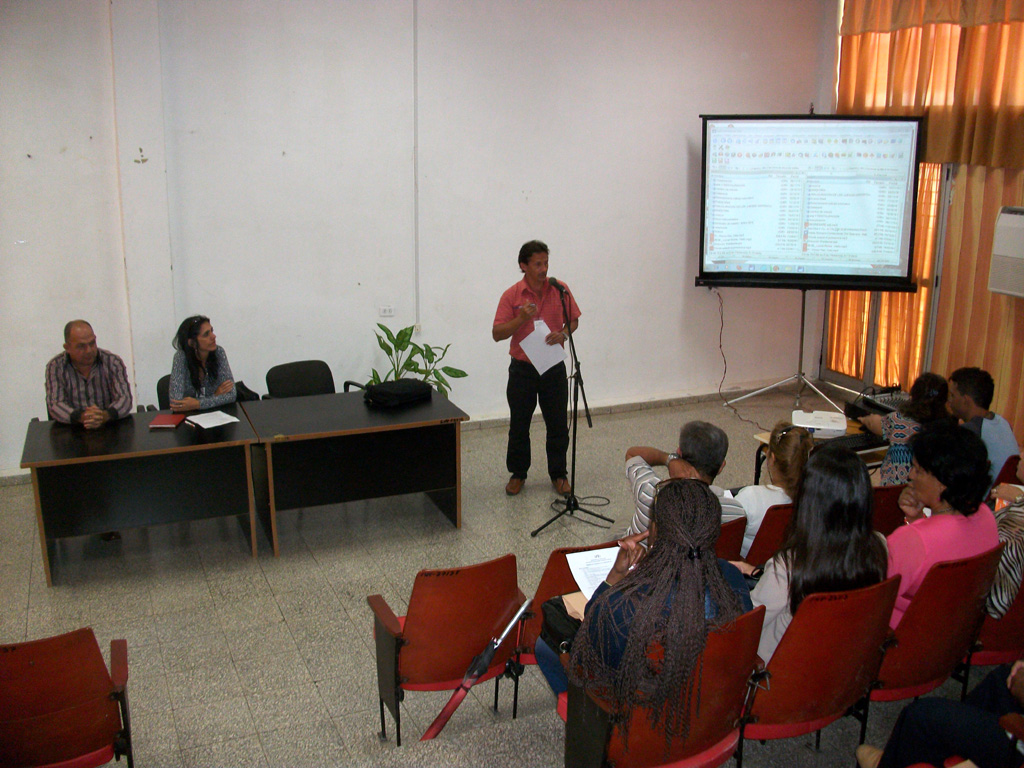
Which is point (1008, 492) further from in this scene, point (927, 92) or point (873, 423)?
point (927, 92)

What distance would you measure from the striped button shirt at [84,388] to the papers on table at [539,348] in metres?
2.13

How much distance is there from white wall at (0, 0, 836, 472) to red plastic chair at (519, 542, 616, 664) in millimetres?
3592

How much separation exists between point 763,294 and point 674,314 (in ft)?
2.95

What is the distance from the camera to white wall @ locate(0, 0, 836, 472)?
498cm

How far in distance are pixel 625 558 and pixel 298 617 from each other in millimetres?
1983

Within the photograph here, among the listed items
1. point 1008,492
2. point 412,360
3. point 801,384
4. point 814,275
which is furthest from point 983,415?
point 412,360

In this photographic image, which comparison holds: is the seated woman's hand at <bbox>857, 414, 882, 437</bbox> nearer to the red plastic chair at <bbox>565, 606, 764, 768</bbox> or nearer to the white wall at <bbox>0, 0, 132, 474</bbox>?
the red plastic chair at <bbox>565, 606, 764, 768</bbox>

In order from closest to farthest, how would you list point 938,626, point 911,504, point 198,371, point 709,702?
point 709,702 < point 938,626 < point 911,504 < point 198,371

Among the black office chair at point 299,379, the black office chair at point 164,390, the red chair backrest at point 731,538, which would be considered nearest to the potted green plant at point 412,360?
the black office chair at point 299,379

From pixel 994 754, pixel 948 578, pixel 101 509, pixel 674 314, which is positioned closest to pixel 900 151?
pixel 674 314

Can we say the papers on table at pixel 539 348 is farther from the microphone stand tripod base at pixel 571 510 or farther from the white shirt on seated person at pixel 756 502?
the white shirt on seated person at pixel 756 502

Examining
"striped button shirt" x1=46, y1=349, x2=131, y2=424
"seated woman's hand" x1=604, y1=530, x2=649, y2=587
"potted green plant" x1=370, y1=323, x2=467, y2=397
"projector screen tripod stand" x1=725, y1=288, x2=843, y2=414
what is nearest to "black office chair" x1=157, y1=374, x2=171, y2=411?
"striped button shirt" x1=46, y1=349, x2=131, y2=424

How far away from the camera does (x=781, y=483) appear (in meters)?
3.22

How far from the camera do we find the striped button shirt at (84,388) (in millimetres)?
4172
